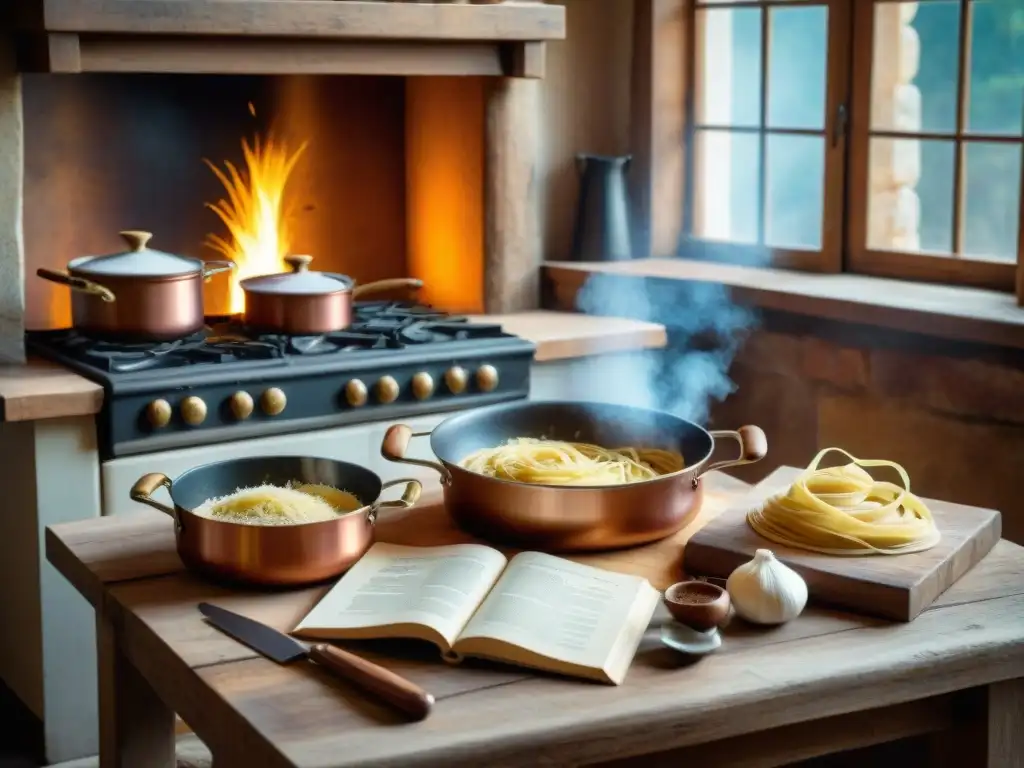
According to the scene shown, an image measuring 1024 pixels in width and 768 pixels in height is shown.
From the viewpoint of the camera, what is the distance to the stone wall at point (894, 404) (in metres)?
3.06

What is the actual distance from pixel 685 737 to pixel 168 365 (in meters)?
1.93

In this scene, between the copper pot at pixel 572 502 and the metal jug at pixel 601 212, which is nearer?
the copper pot at pixel 572 502

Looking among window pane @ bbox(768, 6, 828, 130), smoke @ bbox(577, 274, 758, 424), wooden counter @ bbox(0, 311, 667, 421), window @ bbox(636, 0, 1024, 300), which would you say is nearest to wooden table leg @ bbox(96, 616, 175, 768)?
wooden counter @ bbox(0, 311, 667, 421)

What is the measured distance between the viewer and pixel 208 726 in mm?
1592

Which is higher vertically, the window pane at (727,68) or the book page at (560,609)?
the window pane at (727,68)

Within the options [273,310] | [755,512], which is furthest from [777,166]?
[755,512]

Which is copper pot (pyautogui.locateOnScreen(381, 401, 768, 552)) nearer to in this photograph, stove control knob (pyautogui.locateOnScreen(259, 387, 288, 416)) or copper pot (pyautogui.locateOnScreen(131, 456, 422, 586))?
copper pot (pyautogui.locateOnScreen(131, 456, 422, 586))

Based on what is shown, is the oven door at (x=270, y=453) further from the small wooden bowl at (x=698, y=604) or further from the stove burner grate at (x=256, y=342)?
the small wooden bowl at (x=698, y=604)

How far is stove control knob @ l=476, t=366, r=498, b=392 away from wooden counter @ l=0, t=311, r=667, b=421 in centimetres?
16

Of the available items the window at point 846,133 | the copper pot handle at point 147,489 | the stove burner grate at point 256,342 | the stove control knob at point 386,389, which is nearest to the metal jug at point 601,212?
the window at point 846,133

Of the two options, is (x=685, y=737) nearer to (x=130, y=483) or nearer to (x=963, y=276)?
(x=130, y=483)

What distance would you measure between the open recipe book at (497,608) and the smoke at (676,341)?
6.17ft

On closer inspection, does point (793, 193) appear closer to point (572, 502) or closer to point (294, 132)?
point (294, 132)

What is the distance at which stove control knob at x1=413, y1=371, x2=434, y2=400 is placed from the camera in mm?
3340
